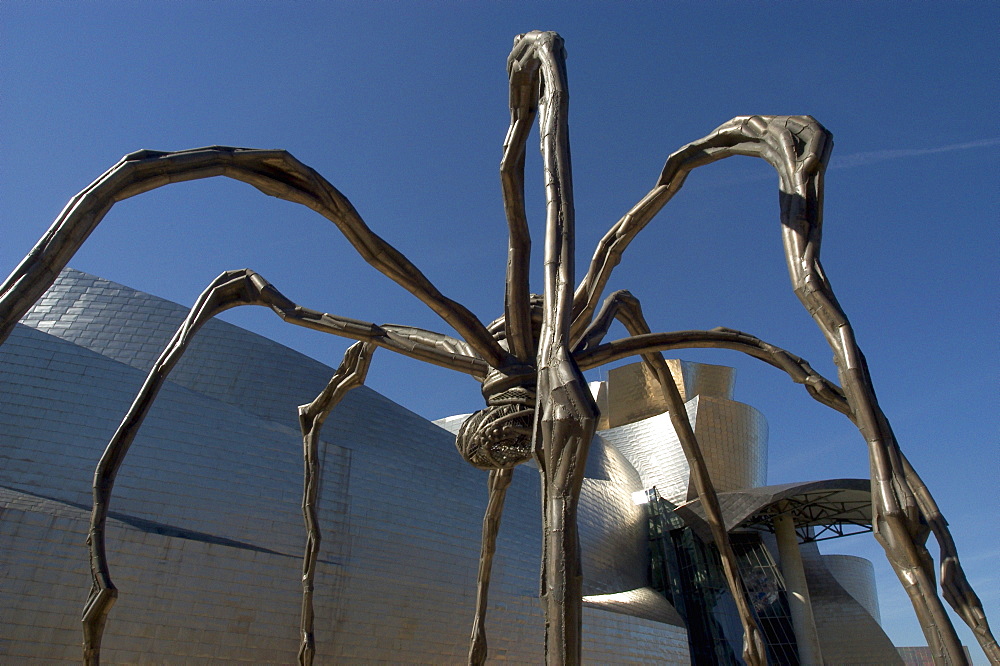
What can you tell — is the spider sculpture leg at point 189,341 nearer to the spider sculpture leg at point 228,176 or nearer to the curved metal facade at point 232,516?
the spider sculpture leg at point 228,176

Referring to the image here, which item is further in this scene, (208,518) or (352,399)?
(352,399)

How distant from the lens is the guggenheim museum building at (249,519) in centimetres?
1263

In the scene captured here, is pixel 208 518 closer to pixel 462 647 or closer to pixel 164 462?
pixel 164 462

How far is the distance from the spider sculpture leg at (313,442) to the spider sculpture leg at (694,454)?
2536 millimetres

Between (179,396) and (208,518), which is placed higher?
(179,396)

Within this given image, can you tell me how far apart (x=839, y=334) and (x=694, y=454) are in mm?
3870

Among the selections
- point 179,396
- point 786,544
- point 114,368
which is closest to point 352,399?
point 179,396

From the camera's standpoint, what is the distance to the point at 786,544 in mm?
27469

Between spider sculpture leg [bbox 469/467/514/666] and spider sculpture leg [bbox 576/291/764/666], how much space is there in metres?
2.06

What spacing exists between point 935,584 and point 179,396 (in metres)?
16.7

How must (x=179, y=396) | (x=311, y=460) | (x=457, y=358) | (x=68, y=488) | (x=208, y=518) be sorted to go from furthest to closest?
(x=179, y=396) → (x=208, y=518) → (x=68, y=488) → (x=311, y=460) → (x=457, y=358)

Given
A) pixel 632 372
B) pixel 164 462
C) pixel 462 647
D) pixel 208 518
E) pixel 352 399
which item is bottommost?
pixel 462 647

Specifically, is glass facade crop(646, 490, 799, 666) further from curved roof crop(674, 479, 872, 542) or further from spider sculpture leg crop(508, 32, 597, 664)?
spider sculpture leg crop(508, 32, 597, 664)

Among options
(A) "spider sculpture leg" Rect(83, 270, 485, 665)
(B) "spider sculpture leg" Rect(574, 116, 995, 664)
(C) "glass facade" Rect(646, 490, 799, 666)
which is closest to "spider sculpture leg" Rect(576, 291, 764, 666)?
(A) "spider sculpture leg" Rect(83, 270, 485, 665)
